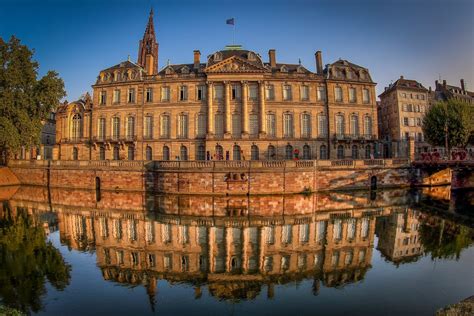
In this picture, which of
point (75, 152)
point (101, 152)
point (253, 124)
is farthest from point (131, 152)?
point (253, 124)

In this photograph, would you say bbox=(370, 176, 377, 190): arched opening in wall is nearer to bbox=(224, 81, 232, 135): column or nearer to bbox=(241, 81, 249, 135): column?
bbox=(241, 81, 249, 135): column

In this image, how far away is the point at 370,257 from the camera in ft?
42.6

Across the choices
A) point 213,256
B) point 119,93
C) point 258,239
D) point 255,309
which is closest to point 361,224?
point 258,239

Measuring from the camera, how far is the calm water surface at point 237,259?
9086mm

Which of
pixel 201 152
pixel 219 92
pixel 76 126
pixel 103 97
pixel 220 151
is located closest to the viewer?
pixel 220 151

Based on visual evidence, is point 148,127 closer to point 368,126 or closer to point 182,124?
point 182,124

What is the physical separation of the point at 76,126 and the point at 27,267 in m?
40.1

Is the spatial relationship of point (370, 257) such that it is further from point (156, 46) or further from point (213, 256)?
point (156, 46)

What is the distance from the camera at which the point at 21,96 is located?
37125 mm

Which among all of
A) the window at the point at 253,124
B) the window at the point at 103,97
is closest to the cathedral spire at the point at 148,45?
the window at the point at 103,97

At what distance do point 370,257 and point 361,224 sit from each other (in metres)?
5.46

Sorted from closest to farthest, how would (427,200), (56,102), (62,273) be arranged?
(62,273) → (427,200) → (56,102)

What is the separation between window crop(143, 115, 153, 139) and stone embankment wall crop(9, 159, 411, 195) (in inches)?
463

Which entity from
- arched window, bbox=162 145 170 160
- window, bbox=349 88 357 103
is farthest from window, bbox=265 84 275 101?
arched window, bbox=162 145 170 160
